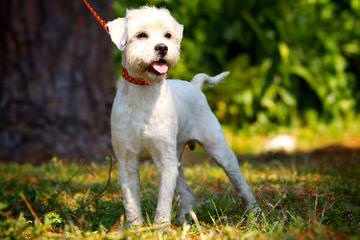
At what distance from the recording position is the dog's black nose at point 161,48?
3.98 metres

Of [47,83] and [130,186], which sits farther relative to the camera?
[47,83]

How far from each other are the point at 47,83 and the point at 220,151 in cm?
358

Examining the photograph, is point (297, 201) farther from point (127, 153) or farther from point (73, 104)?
point (73, 104)

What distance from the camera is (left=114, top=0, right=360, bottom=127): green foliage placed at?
10898 millimetres

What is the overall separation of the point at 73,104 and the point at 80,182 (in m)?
1.85

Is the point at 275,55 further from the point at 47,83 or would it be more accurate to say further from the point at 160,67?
the point at 160,67

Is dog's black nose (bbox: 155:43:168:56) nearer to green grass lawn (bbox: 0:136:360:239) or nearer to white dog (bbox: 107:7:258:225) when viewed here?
white dog (bbox: 107:7:258:225)

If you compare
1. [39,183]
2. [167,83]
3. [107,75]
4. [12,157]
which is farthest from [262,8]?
[167,83]

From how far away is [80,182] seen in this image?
20.3 ft

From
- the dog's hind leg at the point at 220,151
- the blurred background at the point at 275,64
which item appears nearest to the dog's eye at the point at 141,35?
the dog's hind leg at the point at 220,151

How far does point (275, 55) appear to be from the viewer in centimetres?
1054

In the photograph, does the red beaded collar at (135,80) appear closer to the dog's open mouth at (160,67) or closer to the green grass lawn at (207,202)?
the dog's open mouth at (160,67)

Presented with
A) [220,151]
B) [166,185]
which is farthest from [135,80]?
[220,151]

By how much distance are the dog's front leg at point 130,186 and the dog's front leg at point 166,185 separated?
19cm
